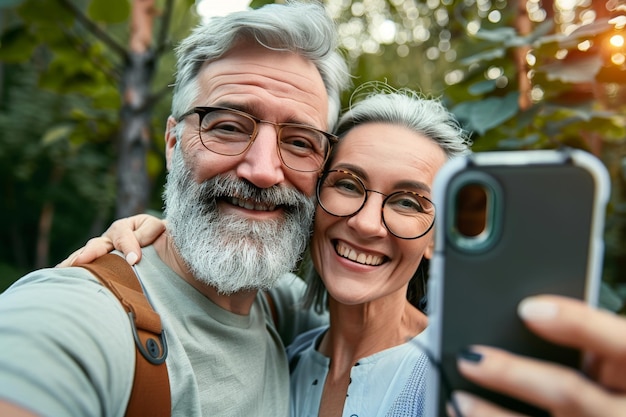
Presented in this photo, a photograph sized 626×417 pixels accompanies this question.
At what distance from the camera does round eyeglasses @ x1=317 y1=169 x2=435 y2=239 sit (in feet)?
4.33

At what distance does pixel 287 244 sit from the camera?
1.42 metres

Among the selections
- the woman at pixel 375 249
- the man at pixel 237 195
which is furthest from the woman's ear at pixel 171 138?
the woman at pixel 375 249

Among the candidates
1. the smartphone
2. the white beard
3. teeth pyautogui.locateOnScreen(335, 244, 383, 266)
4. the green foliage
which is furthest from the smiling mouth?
the green foliage

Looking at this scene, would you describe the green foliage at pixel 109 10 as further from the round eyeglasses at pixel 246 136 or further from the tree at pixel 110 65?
the round eyeglasses at pixel 246 136

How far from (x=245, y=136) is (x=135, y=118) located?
117 cm

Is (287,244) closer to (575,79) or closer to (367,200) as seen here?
(367,200)

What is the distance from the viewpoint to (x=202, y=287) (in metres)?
1.37

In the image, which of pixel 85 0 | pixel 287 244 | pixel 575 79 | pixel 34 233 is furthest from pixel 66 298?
pixel 34 233

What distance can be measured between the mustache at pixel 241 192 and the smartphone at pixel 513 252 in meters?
0.75

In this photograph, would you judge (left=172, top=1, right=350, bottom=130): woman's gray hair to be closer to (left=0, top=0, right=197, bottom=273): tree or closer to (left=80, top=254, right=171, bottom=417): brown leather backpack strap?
(left=0, top=0, right=197, bottom=273): tree

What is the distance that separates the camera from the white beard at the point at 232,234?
132 centimetres

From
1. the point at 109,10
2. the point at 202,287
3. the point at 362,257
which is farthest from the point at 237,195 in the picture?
the point at 109,10

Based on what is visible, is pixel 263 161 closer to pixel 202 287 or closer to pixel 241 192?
pixel 241 192

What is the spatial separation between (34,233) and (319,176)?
13.4 m
